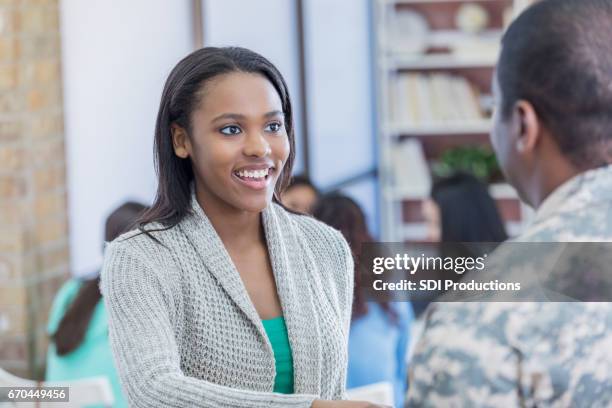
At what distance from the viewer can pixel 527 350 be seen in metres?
0.75

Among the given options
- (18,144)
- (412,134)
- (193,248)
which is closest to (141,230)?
(193,248)

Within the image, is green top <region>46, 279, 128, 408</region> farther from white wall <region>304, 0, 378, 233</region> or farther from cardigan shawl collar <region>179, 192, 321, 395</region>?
white wall <region>304, 0, 378, 233</region>

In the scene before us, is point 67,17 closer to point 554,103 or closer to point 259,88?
point 259,88

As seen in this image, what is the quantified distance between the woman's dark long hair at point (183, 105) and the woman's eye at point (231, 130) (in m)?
0.04

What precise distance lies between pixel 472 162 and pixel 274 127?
8.60ft

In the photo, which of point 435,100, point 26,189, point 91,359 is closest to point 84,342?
point 91,359

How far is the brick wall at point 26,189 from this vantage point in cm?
235

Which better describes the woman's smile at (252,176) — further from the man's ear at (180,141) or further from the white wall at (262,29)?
the white wall at (262,29)

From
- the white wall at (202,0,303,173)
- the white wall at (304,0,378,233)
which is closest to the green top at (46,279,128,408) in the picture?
the white wall at (202,0,303,173)

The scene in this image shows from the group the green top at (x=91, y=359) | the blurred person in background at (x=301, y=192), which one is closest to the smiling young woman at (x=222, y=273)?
the green top at (x=91, y=359)

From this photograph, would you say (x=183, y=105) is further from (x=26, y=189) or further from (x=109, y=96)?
(x=109, y=96)

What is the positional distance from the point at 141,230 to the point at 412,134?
2.79 metres

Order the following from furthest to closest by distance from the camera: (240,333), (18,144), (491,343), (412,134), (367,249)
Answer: (412,134)
(18,144)
(367,249)
(240,333)
(491,343)

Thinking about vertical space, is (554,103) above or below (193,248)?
above
